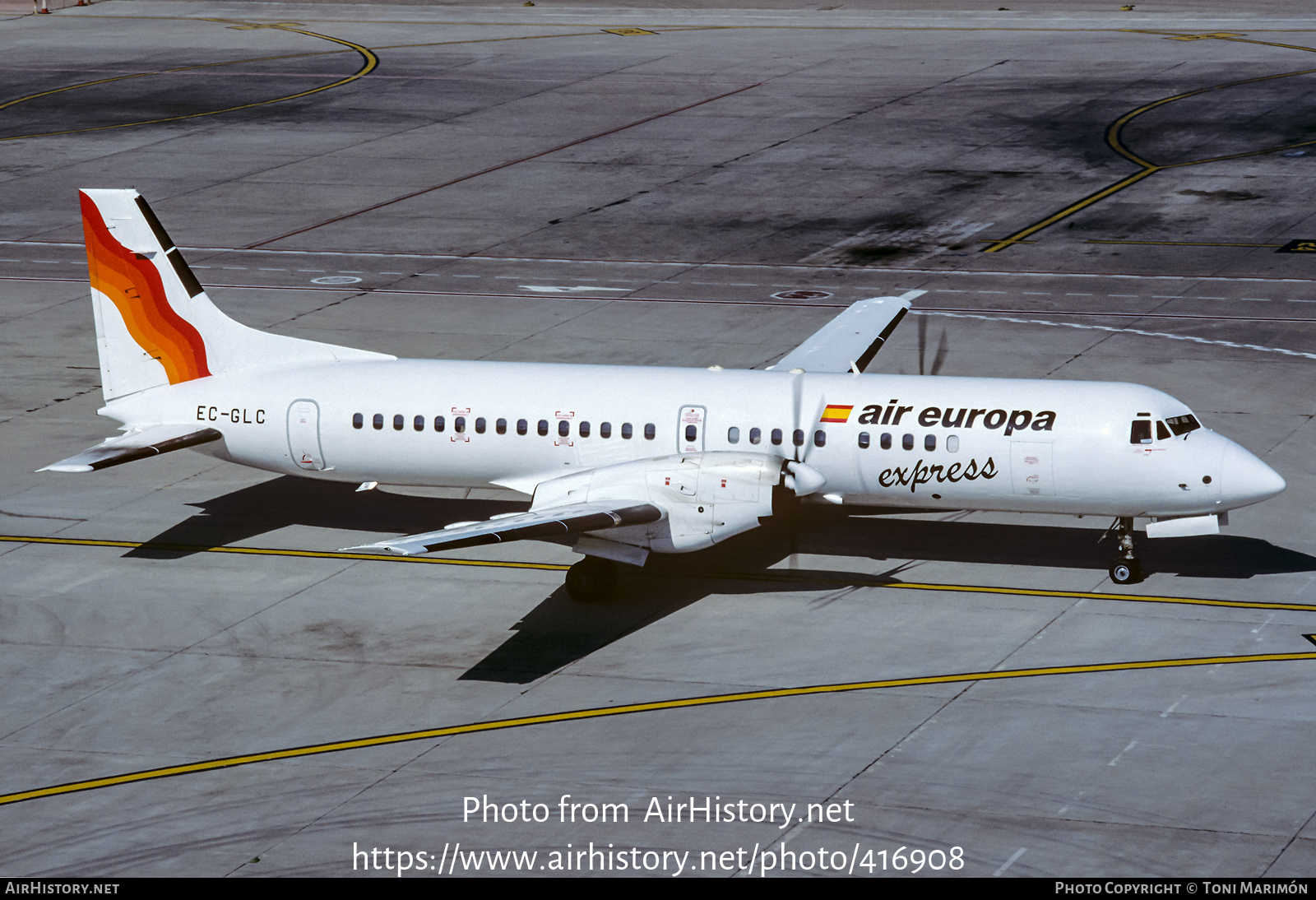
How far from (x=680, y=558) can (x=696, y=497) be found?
3836mm

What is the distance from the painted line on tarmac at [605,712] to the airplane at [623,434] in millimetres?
3239

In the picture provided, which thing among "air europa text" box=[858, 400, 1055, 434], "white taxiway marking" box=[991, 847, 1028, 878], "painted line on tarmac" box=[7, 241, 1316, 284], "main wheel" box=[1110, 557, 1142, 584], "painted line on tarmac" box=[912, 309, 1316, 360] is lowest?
"white taxiway marking" box=[991, 847, 1028, 878]

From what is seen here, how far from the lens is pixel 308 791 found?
24.0m

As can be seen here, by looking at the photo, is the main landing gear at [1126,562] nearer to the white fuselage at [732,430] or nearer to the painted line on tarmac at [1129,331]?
the white fuselage at [732,430]

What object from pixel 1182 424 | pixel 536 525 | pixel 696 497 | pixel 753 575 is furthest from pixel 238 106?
pixel 1182 424

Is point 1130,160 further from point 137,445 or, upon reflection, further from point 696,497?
point 137,445

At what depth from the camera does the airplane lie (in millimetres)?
30031

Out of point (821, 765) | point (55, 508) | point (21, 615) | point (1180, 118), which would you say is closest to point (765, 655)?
point (821, 765)

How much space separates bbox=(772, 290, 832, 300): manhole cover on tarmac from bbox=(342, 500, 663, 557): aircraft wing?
21.4m

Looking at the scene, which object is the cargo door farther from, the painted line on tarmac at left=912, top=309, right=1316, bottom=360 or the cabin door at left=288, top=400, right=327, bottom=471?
the painted line on tarmac at left=912, top=309, right=1316, bottom=360

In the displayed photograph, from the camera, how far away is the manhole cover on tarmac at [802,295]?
5031 cm

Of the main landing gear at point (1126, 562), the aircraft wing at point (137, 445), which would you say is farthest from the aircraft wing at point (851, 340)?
the aircraft wing at point (137, 445)

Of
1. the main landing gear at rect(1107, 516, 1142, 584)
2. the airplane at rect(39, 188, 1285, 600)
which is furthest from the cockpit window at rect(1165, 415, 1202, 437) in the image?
the main landing gear at rect(1107, 516, 1142, 584)

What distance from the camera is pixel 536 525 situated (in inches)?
1121
